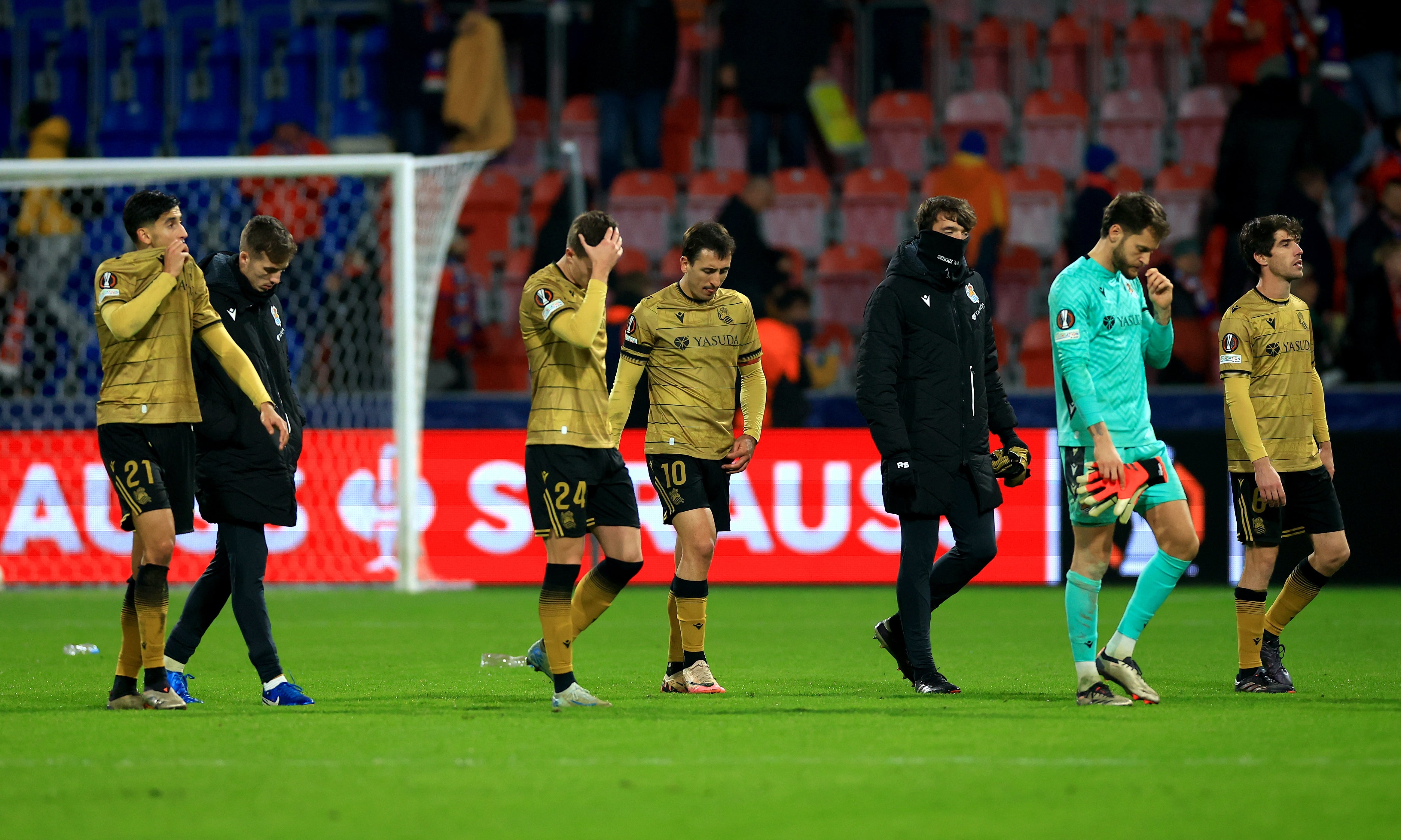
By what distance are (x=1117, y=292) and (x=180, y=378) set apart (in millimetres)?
3609

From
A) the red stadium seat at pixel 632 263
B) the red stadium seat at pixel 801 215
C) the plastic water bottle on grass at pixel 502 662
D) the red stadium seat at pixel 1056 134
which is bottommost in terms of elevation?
the plastic water bottle on grass at pixel 502 662

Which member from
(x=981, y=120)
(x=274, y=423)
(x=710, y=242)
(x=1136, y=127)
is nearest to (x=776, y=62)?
(x=981, y=120)

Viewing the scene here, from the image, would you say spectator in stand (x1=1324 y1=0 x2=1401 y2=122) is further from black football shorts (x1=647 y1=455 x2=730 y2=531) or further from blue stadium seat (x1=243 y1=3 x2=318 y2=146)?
black football shorts (x1=647 y1=455 x2=730 y2=531)

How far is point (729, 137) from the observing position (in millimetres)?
17578

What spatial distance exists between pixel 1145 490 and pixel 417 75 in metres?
12.6

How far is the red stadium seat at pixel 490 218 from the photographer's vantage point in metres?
16.9

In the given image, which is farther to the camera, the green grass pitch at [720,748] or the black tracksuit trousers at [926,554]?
the black tracksuit trousers at [926,554]

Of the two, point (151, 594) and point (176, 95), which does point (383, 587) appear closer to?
point (151, 594)

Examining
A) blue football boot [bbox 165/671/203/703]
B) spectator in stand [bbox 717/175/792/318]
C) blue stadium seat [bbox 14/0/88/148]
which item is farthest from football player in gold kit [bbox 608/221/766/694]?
blue stadium seat [bbox 14/0/88/148]

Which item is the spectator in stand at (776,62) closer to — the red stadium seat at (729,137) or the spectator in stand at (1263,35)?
the red stadium seat at (729,137)

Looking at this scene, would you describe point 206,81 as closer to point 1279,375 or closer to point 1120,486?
point 1279,375

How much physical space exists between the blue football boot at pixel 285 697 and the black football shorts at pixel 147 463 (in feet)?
2.30

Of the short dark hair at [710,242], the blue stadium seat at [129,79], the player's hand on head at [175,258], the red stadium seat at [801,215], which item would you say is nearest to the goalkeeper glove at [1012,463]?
the short dark hair at [710,242]

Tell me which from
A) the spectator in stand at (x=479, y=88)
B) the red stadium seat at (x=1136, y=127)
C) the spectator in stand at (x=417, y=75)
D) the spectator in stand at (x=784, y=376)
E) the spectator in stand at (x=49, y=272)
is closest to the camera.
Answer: the spectator in stand at (x=784, y=376)
